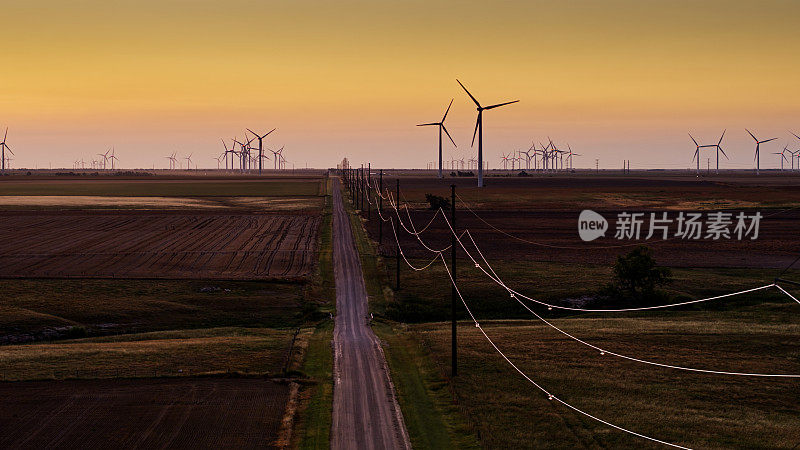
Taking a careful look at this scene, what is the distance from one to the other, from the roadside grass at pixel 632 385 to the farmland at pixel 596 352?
4.0 inches

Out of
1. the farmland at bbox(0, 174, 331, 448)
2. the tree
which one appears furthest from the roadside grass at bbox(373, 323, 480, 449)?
the tree

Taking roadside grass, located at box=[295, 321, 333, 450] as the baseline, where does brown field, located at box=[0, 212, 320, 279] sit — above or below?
above

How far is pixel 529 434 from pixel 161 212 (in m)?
164

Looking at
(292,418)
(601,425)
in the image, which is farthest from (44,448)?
(601,425)

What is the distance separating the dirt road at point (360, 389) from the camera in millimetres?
41188

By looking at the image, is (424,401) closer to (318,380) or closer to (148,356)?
(318,380)

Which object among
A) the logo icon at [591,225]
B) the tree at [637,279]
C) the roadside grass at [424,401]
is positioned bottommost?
the roadside grass at [424,401]

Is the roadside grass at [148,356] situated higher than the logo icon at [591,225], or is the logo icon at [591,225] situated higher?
the logo icon at [591,225]

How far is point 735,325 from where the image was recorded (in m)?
65.7

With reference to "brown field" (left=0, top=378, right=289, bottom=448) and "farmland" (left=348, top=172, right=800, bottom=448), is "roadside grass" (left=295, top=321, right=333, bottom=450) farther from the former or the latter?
"farmland" (left=348, top=172, right=800, bottom=448)

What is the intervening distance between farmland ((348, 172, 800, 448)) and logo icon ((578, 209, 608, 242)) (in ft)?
79.7

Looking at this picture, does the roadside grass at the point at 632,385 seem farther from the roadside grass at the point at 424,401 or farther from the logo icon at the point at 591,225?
the logo icon at the point at 591,225

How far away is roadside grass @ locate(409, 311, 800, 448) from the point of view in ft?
131

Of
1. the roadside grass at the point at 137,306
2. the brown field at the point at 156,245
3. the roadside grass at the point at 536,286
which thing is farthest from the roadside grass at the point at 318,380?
the brown field at the point at 156,245
